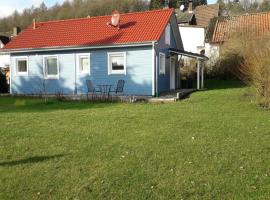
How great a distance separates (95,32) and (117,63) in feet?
10.3

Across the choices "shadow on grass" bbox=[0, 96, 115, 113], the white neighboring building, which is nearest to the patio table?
"shadow on grass" bbox=[0, 96, 115, 113]

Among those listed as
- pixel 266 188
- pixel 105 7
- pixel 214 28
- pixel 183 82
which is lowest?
pixel 266 188

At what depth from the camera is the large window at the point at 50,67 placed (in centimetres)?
2619

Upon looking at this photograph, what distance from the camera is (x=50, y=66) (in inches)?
1042

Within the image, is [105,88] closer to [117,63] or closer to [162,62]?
[117,63]

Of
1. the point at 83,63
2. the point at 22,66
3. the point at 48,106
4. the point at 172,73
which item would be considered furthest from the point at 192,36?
the point at 48,106

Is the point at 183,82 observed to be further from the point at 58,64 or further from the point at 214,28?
the point at 214,28

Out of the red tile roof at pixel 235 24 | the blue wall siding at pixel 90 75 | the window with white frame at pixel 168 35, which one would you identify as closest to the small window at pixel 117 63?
the blue wall siding at pixel 90 75

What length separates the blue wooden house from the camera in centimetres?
2331

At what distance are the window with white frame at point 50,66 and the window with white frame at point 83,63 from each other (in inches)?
70.8

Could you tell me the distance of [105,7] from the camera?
227ft

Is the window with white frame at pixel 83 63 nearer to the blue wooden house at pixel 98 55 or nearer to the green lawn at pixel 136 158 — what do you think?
the blue wooden house at pixel 98 55

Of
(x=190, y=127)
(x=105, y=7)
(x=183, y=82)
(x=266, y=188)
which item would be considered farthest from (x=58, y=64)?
(x=105, y=7)

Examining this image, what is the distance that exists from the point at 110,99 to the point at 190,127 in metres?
9.30
